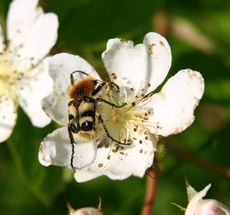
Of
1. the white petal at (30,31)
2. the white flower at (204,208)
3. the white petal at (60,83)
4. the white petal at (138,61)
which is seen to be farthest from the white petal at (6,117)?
the white flower at (204,208)

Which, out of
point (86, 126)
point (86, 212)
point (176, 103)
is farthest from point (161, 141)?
point (86, 212)

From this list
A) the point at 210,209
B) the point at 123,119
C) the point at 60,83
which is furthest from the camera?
the point at 123,119

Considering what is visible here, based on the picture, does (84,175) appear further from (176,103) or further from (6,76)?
(6,76)

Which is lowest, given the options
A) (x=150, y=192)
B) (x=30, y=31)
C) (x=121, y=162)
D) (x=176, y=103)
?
(x=150, y=192)

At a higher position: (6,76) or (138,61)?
(138,61)

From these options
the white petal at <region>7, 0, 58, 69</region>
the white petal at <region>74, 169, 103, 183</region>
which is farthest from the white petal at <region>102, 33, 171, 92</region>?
the white petal at <region>74, 169, 103, 183</region>

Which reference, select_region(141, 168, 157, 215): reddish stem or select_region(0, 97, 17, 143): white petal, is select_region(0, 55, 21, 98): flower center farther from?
select_region(141, 168, 157, 215): reddish stem

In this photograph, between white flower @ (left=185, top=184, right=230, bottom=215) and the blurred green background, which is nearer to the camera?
white flower @ (left=185, top=184, right=230, bottom=215)
